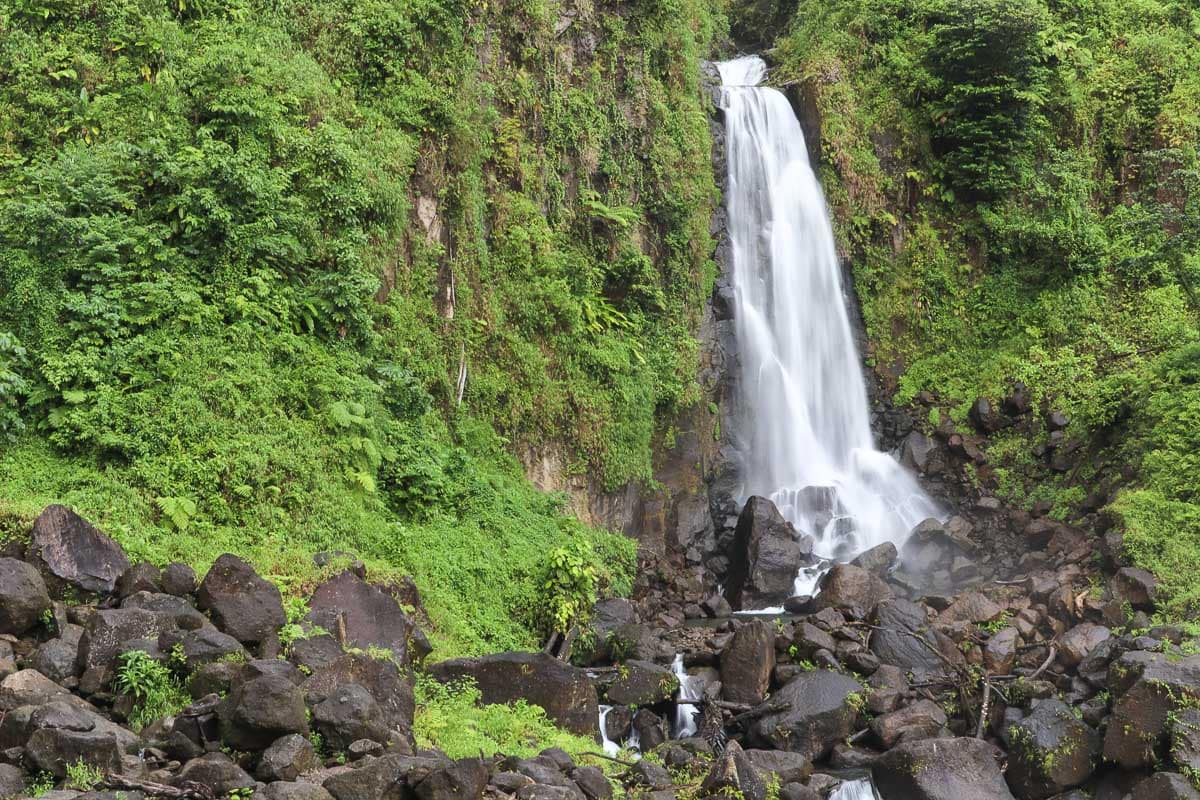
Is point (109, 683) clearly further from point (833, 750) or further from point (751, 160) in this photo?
point (751, 160)

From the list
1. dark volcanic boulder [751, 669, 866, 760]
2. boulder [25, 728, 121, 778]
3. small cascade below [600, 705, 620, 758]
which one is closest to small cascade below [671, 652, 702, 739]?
dark volcanic boulder [751, 669, 866, 760]

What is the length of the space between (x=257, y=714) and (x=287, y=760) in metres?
0.39

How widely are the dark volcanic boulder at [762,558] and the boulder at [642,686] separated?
4.74 metres

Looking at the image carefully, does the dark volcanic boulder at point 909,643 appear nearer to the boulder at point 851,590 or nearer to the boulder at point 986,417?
the boulder at point 851,590

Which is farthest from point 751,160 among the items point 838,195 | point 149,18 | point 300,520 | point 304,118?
point 300,520

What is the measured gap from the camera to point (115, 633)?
22.8 feet

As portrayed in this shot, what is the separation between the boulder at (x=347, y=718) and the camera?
6.95m

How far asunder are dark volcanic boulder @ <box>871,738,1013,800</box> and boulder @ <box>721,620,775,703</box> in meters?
1.74

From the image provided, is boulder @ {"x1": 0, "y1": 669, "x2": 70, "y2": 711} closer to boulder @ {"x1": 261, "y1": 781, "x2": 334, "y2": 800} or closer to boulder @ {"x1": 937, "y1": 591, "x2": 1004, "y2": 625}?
boulder @ {"x1": 261, "y1": 781, "x2": 334, "y2": 800}

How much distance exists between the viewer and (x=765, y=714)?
1115cm

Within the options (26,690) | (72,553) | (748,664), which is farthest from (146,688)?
(748,664)

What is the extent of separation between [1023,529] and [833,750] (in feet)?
27.6

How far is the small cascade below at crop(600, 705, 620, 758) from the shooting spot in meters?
10.0

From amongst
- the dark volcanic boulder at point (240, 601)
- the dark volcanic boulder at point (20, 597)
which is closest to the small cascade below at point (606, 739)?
the dark volcanic boulder at point (240, 601)
